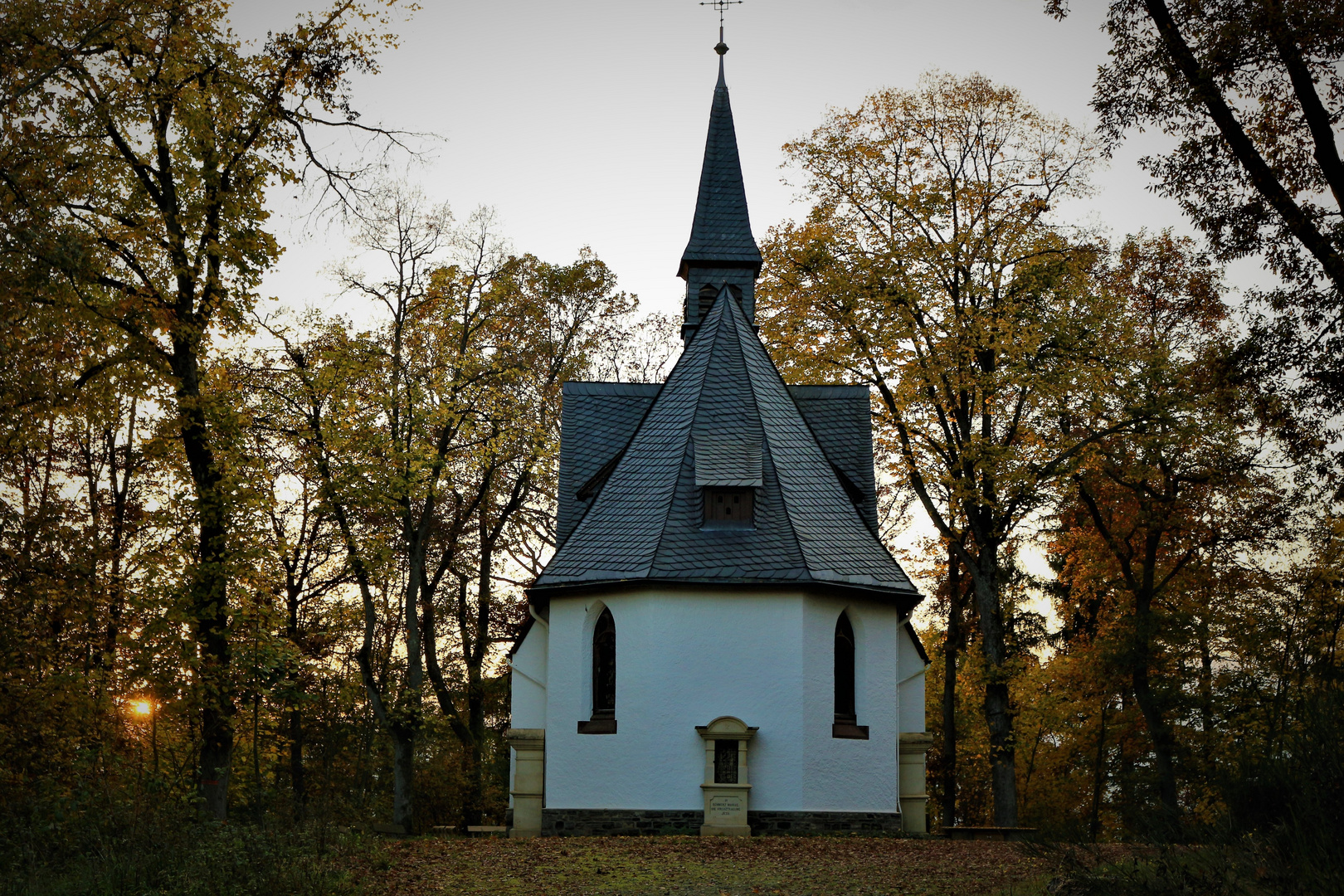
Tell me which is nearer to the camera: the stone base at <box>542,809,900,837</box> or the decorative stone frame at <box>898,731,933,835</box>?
the stone base at <box>542,809,900,837</box>

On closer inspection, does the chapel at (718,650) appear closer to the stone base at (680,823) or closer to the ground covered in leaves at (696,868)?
the stone base at (680,823)

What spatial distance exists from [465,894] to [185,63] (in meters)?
10.7

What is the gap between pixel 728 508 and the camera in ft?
65.1

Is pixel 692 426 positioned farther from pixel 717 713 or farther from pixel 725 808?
pixel 725 808

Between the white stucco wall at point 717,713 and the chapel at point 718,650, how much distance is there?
0.03m

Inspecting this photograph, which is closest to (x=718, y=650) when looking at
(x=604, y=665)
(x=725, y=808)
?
(x=604, y=665)

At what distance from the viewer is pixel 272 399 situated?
23156mm

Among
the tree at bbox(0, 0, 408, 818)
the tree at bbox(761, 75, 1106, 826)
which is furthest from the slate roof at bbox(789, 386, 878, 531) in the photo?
the tree at bbox(0, 0, 408, 818)

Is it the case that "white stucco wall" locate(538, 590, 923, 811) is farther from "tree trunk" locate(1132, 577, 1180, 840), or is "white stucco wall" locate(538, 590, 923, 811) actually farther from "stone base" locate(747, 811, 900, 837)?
"tree trunk" locate(1132, 577, 1180, 840)

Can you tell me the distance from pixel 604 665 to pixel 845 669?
3.89 m

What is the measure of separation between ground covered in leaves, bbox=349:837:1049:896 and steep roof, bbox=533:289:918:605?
4.45m

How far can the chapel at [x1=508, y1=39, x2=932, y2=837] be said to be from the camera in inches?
733

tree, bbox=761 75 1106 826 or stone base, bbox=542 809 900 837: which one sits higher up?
tree, bbox=761 75 1106 826

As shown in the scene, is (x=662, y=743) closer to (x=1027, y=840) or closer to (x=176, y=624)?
(x=176, y=624)
